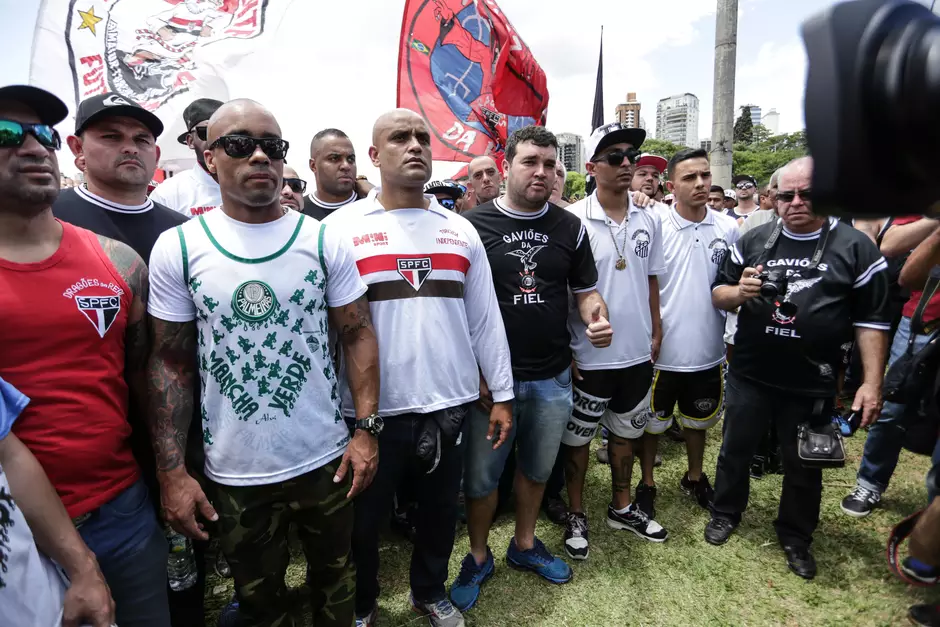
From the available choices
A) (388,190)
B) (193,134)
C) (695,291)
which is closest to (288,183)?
(193,134)

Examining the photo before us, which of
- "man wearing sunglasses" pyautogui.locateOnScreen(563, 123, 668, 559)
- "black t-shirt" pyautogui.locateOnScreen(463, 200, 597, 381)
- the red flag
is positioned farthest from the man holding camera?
the red flag

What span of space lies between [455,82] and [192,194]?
4398 mm

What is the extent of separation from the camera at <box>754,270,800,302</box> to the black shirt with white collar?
327 centimetres

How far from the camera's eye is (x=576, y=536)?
324 cm

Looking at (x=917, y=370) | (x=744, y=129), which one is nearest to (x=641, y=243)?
(x=917, y=370)

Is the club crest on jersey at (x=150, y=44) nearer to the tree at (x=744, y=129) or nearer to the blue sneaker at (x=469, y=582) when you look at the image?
the blue sneaker at (x=469, y=582)

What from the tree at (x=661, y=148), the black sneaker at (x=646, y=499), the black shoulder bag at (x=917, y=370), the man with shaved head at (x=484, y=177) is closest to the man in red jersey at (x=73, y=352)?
the black shoulder bag at (x=917, y=370)

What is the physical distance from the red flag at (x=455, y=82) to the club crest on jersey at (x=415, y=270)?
470 cm

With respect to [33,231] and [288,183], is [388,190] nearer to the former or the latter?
[33,231]

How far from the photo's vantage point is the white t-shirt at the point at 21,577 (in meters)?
1.12

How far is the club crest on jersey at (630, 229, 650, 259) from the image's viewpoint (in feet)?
10.6

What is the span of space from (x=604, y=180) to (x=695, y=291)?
3.44 ft

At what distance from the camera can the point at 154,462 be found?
6.81ft

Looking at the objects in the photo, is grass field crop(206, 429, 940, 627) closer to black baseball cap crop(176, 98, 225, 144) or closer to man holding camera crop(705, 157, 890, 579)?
man holding camera crop(705, 157, 890, 579)
